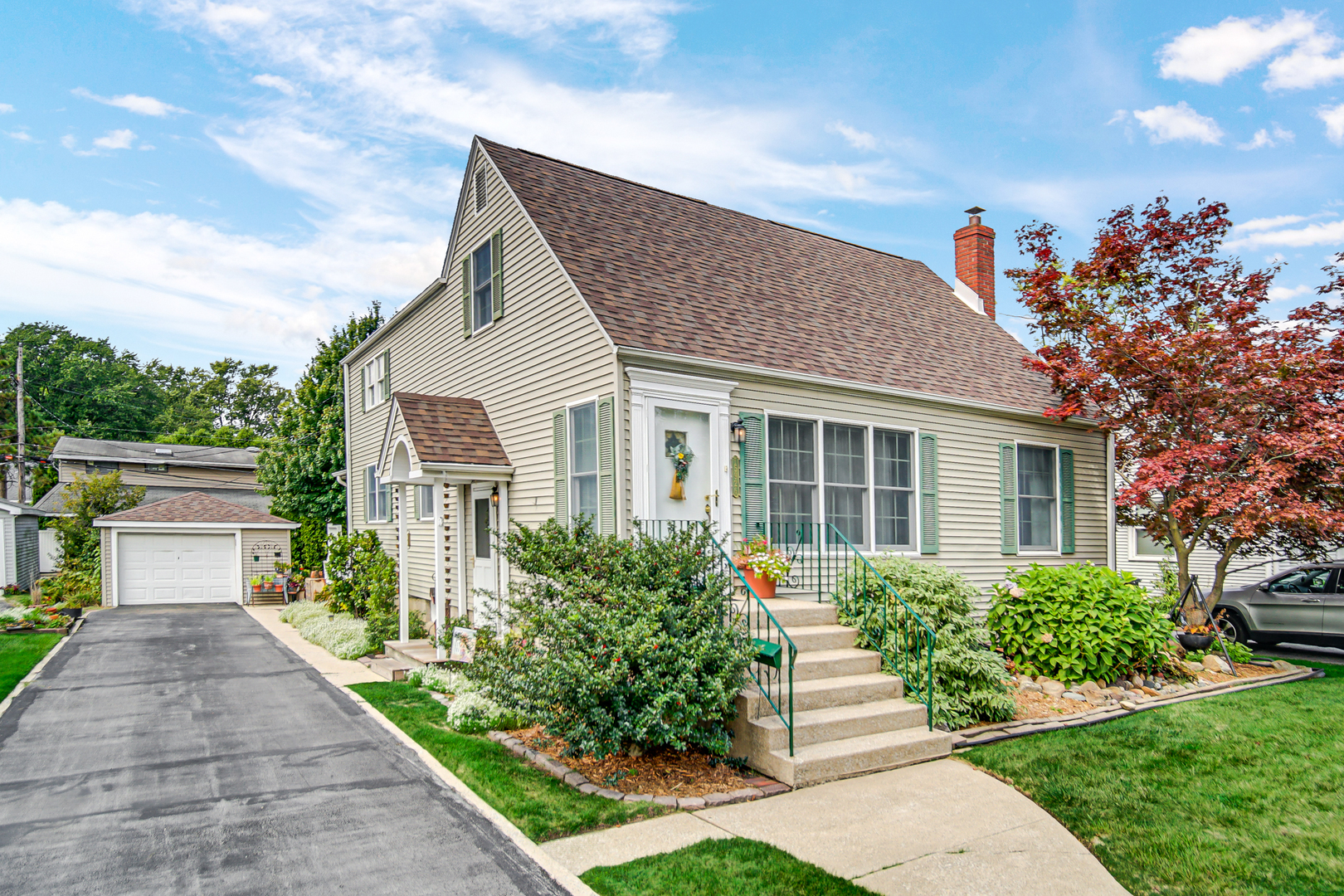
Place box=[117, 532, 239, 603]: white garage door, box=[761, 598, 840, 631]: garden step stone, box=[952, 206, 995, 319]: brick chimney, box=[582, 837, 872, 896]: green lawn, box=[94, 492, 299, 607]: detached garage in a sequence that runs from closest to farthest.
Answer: box=[582, 837, 872, 896]: green lawn < box=[761, 598, 840, 631]: garden step stone < box=[952, 206, 995, 319]: brick chimney < box=[94, 492, 299, 607]: detached garage < box=[117, 532, 239, 603]: white garage door

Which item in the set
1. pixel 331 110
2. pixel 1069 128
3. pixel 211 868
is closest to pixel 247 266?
pixel 331 110

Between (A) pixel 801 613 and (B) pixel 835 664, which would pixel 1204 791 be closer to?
(B) pixel 835 664

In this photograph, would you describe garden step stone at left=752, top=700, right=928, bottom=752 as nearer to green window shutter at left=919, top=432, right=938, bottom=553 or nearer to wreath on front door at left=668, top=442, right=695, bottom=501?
wreath on front door at left=668, top=442, right=695, bottom=501

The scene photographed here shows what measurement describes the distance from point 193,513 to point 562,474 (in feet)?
58.3

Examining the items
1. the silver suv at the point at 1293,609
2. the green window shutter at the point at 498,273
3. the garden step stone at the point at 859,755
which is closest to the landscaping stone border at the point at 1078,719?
the garden step stone at the point at 859,755

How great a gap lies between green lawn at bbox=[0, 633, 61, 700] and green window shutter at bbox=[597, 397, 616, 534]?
7218 mm

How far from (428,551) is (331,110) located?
8.74 m

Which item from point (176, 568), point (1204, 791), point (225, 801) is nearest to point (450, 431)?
point (225, 801)

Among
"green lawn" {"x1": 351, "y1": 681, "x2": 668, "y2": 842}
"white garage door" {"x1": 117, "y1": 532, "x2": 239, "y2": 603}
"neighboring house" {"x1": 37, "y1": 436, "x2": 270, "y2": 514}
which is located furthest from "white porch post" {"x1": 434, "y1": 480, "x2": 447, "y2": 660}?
"neighboring house" {"x1": 37, "y1": 436, "x2": 270, "y2": 514}

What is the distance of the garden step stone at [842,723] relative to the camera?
6102mm

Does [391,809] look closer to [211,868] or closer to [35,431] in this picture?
[211,868]

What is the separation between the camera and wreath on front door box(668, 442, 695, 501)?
8.45 m

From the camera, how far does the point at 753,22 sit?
41.3 feet

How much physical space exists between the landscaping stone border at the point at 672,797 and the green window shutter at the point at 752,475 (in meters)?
3.26
